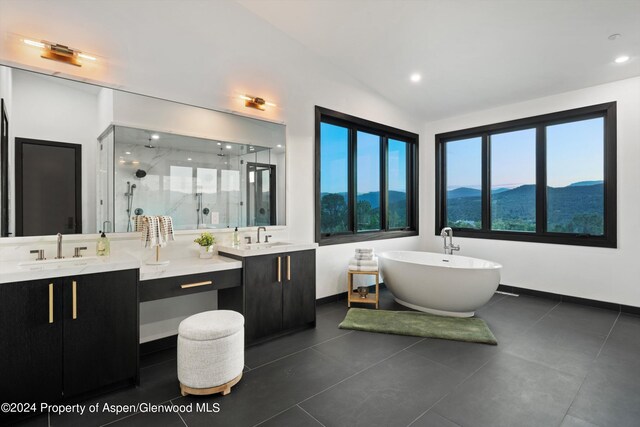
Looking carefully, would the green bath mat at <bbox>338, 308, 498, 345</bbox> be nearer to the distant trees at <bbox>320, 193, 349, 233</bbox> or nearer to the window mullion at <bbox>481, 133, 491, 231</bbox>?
the distant trees at <bbox>320, 193, 349, 233</bbox>

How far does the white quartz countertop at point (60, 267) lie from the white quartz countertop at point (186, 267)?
0.59 feet

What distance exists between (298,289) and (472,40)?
3239 millimetres

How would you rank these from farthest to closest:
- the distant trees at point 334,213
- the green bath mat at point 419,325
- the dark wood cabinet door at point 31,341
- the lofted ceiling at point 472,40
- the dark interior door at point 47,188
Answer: the distant trees at point 334,213 → the green bath mat at point 419,325 → the lofted ceiling at point 472,40 → the dark interior door at point 47,188 → the dark wood cabinet door at point 31,341

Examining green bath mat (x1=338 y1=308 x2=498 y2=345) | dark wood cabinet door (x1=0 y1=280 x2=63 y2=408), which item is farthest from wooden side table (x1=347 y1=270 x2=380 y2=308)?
dark wood cabinet door (x1=0 y1=280 x2=63 y2=408)

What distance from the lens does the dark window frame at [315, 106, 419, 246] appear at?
4.15 meters

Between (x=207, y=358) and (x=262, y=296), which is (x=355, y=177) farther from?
(x=207, y=358)

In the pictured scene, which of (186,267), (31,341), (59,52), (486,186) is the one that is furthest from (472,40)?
(31,341)

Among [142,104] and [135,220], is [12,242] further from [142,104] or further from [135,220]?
[142,104]

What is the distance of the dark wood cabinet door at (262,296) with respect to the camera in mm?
2883

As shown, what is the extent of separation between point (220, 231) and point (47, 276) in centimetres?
148

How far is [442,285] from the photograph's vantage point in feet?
11.8

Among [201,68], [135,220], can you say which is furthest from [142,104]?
[135,220]

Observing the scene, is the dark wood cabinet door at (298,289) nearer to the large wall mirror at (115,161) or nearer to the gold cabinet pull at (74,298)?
the large wall mirror at (115,161)

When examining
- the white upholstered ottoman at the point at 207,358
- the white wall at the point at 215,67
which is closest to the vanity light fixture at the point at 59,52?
the white wall at the point at 215,67
